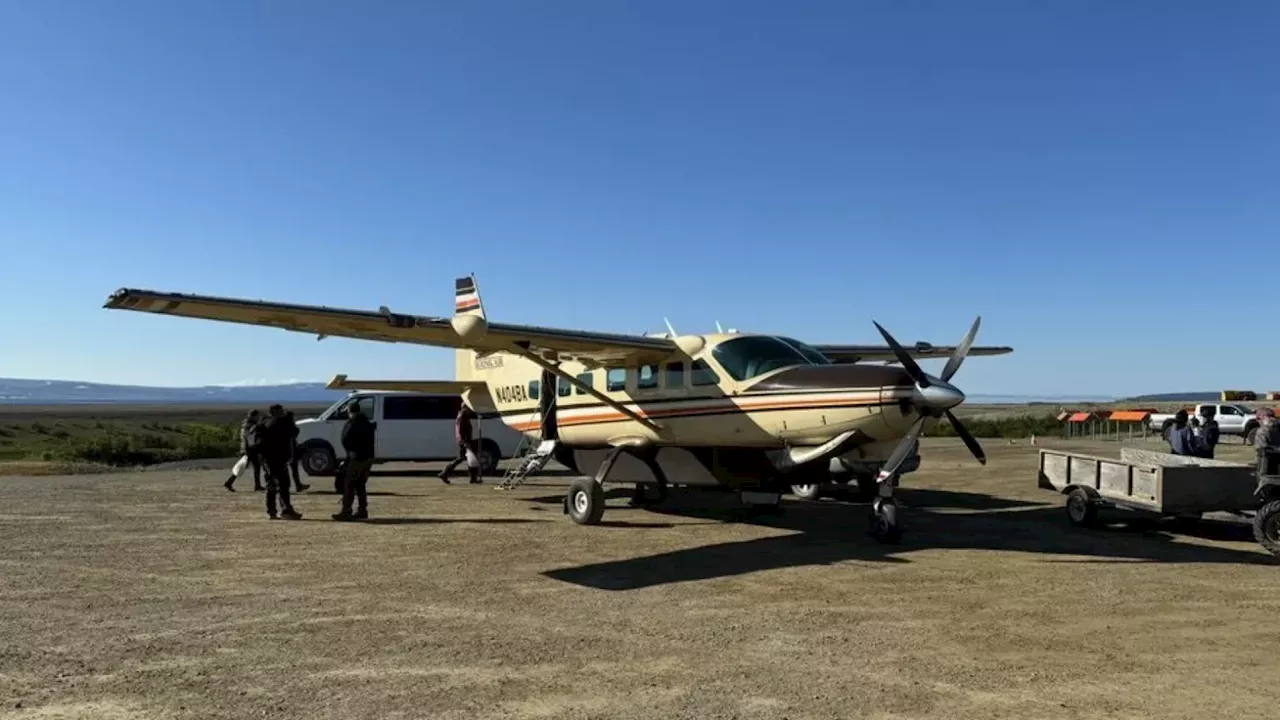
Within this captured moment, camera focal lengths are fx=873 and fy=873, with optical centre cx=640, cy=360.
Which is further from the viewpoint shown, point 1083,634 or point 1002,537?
point 1002,537

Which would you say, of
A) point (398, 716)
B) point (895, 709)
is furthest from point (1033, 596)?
point (398, 716)

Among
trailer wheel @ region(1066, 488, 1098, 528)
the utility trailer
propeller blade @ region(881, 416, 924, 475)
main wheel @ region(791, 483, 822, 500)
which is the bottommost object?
main wheel @ region(791, 483, 822, 500)

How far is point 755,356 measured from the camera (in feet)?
40.7

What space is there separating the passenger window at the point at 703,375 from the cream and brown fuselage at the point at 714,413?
0.02m

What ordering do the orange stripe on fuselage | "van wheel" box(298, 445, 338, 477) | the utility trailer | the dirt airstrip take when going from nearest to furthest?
1. the dirt airstrip
2. the utility trailer
3. the orange stripe on fuselage
4. "van wheel" box(298, 445, 338, 477)

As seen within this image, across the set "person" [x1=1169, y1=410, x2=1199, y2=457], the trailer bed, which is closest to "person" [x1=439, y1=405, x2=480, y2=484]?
the trailer bed

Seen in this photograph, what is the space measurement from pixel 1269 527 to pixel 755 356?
653 cm

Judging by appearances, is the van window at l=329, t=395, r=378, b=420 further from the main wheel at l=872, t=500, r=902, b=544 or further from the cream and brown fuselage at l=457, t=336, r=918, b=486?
the main wheel at l=872, t=500, r=902, b=544

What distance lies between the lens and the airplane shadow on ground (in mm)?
9461

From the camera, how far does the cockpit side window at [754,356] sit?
12.2 meters

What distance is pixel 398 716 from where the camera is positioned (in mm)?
4816

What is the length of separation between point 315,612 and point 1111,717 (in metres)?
5.86

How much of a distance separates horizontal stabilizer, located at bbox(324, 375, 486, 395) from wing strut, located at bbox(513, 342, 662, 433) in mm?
5357

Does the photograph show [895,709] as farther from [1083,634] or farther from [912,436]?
[912,436]
